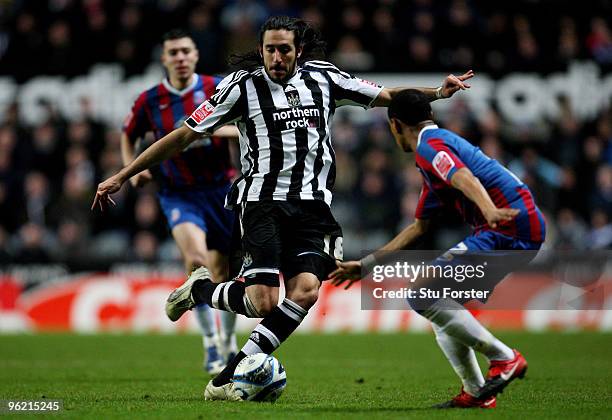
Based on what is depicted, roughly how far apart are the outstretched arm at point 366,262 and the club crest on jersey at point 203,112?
1.32 m

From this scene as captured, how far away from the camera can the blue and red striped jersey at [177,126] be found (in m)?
9.80

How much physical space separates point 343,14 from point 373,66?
4.41 ft

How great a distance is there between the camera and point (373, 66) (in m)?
18.2

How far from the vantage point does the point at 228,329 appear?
962 cm

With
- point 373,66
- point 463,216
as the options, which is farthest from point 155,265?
point 463,216

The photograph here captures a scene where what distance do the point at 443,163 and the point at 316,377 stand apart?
341 cm

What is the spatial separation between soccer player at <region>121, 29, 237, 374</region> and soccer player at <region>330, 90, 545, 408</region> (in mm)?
3117

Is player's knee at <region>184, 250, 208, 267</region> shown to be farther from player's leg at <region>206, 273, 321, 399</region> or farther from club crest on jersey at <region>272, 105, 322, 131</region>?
club crest on jersey at <region>272, 105, 322, 131</region>

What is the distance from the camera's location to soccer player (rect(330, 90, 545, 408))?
663 centimetres

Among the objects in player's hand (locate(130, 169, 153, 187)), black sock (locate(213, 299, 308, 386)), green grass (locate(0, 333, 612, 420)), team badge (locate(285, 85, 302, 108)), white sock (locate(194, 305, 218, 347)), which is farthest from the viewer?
white sock (locate(194, 305, 218, 347))

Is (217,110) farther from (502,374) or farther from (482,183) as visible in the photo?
(502,374)

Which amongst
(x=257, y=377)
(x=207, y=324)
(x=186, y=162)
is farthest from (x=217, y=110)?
(x=207, y=324)

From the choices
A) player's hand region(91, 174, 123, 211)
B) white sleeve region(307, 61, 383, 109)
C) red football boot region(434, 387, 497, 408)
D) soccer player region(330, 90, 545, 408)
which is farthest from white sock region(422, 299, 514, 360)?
player's hand region(91, 174, 123, 211)

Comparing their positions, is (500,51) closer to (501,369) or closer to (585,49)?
(585,49)
